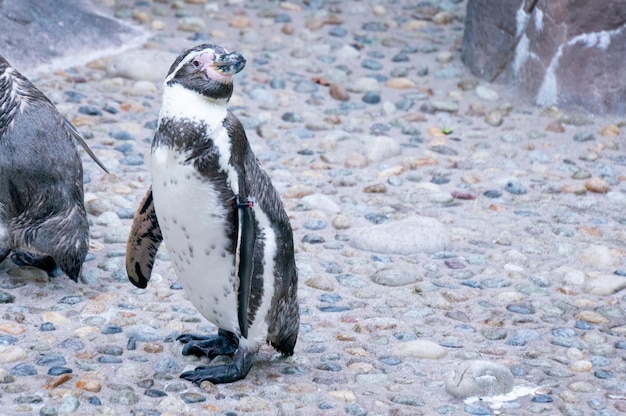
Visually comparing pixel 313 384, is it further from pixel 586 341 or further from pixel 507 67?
pixel 507 67

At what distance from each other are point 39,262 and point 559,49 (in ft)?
11.7

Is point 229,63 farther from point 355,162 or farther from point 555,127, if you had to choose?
point 555,127

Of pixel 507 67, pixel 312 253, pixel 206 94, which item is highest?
pixel 206 94

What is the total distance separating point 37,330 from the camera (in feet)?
11.5

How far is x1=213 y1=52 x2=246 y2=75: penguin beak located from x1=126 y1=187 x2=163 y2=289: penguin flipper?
498mm

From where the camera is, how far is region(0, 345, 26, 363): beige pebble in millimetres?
3213

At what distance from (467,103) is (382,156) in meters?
1.08

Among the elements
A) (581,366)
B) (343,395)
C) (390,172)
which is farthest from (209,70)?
(390,172)

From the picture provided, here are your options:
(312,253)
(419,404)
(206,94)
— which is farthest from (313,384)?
(312,253)

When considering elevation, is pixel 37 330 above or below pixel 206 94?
below

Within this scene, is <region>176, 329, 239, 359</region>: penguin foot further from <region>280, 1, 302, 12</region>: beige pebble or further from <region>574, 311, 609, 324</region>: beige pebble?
<region>280, 1, 302, 12</region>: beige pebble

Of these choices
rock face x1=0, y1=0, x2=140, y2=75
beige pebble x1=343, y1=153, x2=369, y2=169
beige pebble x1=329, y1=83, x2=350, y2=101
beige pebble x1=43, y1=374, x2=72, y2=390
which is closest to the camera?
beige pebble x1=43, y1=374, x2=72, y2=390

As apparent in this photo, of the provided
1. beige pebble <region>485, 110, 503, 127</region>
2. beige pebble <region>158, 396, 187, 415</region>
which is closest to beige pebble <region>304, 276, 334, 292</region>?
beige pebble <region>158, 396, 187, 415</region>

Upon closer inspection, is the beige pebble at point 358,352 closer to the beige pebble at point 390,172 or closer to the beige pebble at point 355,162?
the beige pebble at point 390,172
